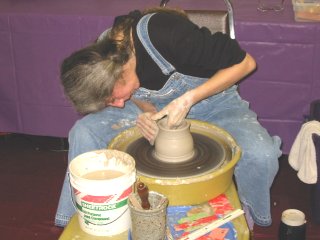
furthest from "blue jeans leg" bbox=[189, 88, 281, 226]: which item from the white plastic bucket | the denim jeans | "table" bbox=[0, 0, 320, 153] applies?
"table" bbox=[0, 0, 320, 153]

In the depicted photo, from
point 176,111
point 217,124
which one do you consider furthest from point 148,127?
point 217,124

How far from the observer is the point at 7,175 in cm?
239

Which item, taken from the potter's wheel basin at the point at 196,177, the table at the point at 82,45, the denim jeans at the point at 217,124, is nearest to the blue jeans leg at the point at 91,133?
the denim jeans at the point at 217,124

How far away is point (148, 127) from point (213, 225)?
455mm

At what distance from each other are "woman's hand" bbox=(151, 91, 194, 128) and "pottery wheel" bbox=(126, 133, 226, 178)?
0.12 meters

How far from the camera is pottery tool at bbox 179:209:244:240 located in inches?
47.2

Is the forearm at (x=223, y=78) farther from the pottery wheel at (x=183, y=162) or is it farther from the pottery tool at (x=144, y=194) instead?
the pottery tool at (x=144, y=194)

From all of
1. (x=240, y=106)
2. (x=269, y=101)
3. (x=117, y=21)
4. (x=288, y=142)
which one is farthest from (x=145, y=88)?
(x=288, y=142)

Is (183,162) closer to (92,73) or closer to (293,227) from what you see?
(92,73)

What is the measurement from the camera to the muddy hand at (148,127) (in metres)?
1.54

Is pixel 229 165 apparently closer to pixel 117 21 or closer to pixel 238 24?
pixel 117 21

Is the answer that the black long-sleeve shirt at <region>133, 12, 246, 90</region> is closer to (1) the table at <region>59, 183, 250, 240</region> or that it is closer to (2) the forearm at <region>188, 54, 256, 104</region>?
(2) the forearm at <region>188, 54, 256, 104</region>

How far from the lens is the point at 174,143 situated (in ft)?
4.64

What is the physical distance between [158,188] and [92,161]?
8.6 inches
